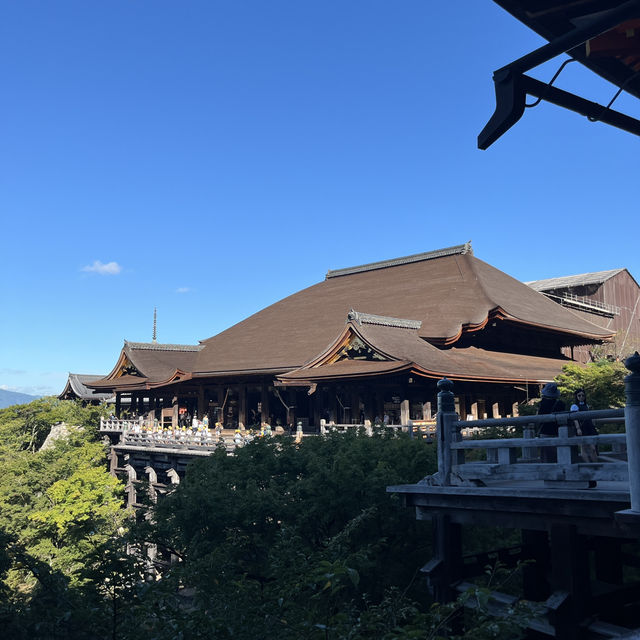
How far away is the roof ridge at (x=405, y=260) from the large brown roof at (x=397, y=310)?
7 centimetres

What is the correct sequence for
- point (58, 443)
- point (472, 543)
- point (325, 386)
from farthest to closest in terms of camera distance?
1. point (58, 443)
2. point (325, 386)
3. point (472, 543)

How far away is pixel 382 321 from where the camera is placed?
1045 inches

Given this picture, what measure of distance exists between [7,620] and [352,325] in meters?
18.5

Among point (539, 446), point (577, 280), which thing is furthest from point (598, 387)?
point (577, 280)

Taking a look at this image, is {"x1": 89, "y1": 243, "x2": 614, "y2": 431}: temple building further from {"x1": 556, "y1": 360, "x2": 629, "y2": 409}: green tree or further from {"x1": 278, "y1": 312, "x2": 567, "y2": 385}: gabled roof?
{"x1": 556, "y1": 360, "x2": 629, "y2": 409}: green tree

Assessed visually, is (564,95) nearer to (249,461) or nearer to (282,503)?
(282,503)

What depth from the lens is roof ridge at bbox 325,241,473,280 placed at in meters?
37.5

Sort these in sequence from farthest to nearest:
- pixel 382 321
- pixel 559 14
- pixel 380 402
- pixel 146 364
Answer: pixel 146 364 < pixel 382 321 < pixel 380 402 < pixel 559 14

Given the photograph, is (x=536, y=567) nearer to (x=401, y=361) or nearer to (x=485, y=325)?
→ (x=401, y=361)

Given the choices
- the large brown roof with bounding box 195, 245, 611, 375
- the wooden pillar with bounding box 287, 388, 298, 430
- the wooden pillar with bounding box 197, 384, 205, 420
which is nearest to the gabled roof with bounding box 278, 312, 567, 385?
the large brown roof with bounding box 195, 245, 611, 375

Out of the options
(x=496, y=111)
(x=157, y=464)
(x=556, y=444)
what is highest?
(x=496, y=111)

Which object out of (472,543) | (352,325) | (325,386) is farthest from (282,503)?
(325,386)

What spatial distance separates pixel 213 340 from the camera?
134 feet

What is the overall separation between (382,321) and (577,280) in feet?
86.9
